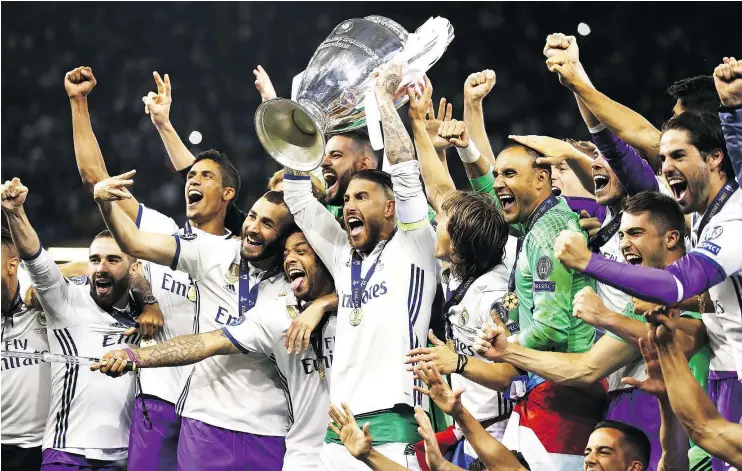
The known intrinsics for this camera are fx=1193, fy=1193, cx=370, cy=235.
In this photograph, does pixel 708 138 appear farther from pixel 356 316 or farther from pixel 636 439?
pixel 356 316

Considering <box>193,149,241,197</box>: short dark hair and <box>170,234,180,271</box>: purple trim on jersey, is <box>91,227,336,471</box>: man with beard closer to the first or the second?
<box>170,234,180,271</box>: purple trim on jersey

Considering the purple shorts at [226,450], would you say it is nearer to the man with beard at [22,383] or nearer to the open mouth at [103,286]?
the open mouth at [103,286]

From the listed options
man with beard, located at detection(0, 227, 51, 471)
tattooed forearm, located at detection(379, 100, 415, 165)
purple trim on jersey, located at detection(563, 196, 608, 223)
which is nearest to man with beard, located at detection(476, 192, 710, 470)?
tattooed forearm, located at detection(379, 100, 415, 165)

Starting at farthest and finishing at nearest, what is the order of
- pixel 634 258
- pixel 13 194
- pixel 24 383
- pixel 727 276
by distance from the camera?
pixel 24 383
pixel 13 194
pixel 634 258
pixel 727 276

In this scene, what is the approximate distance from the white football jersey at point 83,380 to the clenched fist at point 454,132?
64.4 inches

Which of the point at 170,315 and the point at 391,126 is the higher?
the point at 391,126

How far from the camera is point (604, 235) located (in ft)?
12.1

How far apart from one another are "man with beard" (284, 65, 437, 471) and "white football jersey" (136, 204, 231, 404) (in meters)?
0.95

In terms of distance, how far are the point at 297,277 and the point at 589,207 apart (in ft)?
3.61

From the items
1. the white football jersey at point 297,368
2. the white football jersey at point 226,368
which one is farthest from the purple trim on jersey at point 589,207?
the white football jersey at point 226,368

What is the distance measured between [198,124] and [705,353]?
14.9 ft

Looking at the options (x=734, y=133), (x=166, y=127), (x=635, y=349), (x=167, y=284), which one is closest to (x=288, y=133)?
(x=167, y=284)

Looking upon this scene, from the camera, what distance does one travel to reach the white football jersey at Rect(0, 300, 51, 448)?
5.18m

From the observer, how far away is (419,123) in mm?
3838
